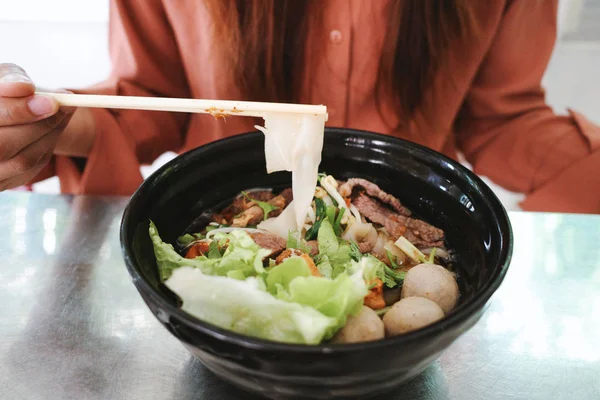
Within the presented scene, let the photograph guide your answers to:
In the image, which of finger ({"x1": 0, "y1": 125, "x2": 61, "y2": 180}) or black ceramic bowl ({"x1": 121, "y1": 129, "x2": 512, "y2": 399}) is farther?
finger ({"x1": 0, "y1": 125, "x2": 61, "y2": 180})

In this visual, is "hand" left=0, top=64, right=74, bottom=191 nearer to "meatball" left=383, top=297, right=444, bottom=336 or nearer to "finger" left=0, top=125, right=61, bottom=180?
"finger" left=0, top=125, right=61, bottom=180

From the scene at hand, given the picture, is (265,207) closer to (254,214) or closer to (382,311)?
(254,214)

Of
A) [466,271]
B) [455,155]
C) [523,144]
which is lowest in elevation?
[455,155]

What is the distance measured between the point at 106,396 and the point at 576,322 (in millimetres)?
965

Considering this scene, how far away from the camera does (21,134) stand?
1060mm

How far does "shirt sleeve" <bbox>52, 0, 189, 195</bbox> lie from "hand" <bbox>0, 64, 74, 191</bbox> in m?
0.31

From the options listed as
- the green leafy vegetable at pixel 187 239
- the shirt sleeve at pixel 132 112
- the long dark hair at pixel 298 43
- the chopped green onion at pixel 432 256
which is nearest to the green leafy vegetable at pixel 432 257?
the chopped green onion at pixel 432 256

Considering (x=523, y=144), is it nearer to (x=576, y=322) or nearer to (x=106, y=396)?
(x=576, y=322)

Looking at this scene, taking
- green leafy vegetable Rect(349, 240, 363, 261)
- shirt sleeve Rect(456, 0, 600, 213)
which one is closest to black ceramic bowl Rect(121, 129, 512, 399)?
green leafy vegetable Rect(349, 240, 363, 261)

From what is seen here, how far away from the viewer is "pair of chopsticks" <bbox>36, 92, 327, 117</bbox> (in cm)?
92

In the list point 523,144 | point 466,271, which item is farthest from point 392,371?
point 523,144

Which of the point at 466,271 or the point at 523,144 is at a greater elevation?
the point at 466,271

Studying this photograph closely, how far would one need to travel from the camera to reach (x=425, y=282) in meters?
0.89

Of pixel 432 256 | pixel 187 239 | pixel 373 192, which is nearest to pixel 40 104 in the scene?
pixel 187 239
